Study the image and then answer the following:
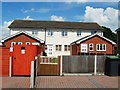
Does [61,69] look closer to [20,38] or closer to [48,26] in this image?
[20,38]

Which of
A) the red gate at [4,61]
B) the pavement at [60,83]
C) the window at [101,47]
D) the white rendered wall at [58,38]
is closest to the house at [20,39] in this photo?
the window at [101,47]

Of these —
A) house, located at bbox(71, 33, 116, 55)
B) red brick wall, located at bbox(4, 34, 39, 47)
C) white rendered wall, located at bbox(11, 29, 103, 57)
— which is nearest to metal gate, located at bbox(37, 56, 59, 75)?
red brick wall, located at bbox(4, 34, 39, 47)

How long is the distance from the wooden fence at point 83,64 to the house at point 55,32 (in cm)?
3128

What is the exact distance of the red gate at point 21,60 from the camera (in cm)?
1653

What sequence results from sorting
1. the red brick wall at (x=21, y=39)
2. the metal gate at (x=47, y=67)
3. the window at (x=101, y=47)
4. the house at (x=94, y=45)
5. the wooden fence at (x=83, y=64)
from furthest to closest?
the window at (x=101, y=47), the house at (x=94, y=45), the red brick wall at (x=21, y=39), the wooden fence at (x=83, y=64), the metal gate at (x=47, y=67)

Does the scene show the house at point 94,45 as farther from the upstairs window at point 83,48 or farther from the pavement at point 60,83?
the pavement at point 60,83

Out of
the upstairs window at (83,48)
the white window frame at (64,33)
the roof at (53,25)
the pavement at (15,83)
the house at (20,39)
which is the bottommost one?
the pavement at (15,83)

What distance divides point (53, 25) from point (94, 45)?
42.3ft

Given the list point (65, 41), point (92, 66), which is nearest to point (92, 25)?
point (65, 41)

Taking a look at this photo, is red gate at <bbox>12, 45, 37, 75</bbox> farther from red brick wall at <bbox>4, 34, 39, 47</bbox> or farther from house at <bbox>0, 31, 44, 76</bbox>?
red brick wall at <bbox>4, 34, 39, 47</bbox>

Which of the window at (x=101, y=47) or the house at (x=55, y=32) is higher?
the house at (x=55, y=32)

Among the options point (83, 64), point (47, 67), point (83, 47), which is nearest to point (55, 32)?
point (83, 47)

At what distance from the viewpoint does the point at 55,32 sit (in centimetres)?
5056

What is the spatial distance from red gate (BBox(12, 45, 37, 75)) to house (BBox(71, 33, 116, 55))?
24498mm
